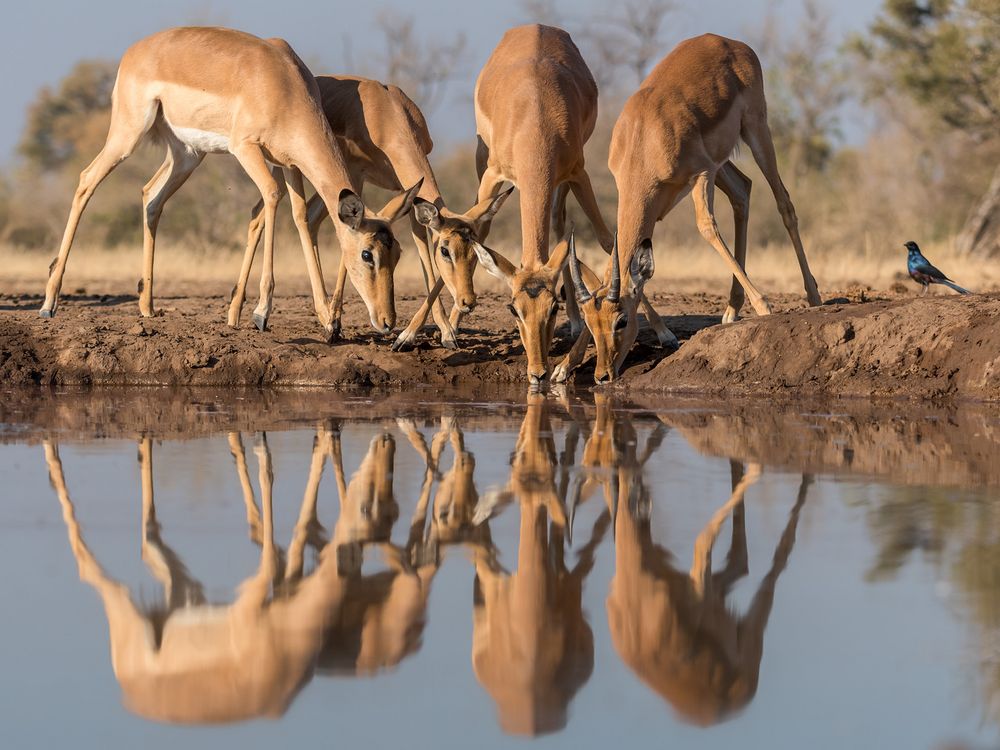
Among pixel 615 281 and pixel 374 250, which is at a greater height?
pixel 374 250

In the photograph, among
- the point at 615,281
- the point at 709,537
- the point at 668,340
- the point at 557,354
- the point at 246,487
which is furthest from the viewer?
the point at 557,354

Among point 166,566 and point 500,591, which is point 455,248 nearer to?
point 166,566

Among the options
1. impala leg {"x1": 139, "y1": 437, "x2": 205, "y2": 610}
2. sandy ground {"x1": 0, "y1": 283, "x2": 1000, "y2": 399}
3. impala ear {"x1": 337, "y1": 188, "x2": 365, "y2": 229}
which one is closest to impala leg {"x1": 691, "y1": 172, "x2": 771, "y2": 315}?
sandy ground {"x1": 0, "y1": 283, "x2": 1000, "y2": 399}

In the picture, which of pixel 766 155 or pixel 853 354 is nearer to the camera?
pixel 853 354

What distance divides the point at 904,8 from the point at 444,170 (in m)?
11.4

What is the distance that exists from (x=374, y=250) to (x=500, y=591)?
660 cm

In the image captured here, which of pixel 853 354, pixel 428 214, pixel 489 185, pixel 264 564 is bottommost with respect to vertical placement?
pixel 264 564

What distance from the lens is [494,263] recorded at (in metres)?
10.6

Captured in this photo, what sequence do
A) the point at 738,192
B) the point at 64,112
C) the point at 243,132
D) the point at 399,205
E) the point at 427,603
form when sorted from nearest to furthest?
the point at 427,603
the point at 399,205
the point at 243,132
the point at 738,192
the point at 64,112

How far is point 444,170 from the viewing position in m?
35.5

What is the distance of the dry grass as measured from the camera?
1761 cm

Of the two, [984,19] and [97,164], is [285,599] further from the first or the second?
[984,19]

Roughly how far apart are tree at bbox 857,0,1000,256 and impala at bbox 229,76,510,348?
56.9 feet

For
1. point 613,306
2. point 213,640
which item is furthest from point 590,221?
point 213,640
